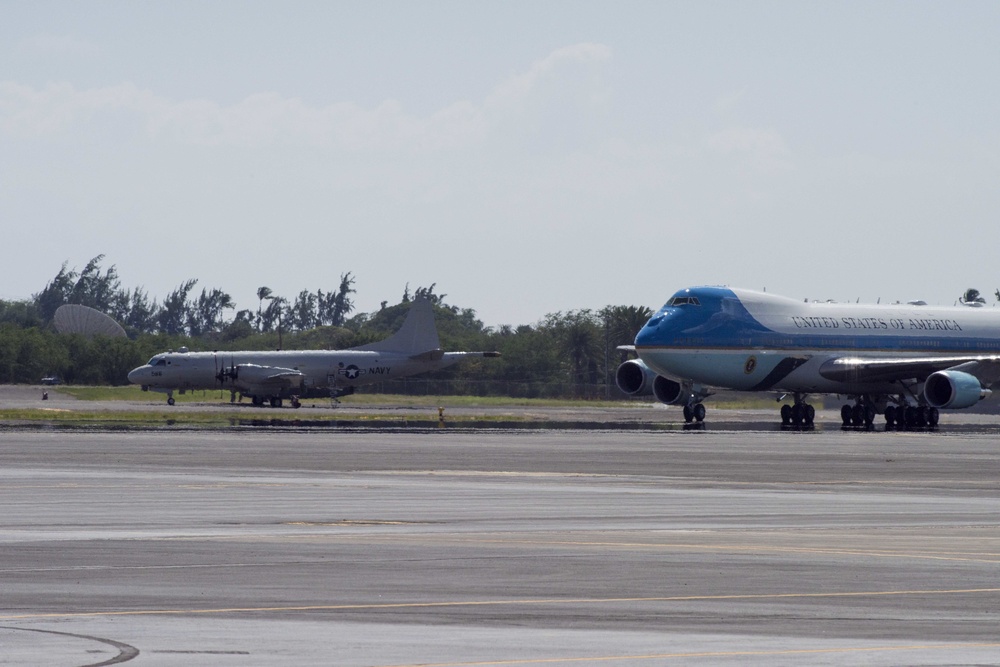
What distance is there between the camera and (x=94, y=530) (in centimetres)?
1742

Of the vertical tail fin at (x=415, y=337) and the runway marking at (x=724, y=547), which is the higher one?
the vertical tail fin at (x=415, y=337)

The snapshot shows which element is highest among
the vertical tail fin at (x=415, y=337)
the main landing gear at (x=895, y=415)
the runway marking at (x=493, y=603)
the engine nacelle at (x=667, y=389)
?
the vertical tail fin at (x=415, y=337)

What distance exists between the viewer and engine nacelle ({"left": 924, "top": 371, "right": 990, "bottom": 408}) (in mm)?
58750

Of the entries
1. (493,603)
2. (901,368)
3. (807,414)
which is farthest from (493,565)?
(807,414)

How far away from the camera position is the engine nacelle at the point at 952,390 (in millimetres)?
58750

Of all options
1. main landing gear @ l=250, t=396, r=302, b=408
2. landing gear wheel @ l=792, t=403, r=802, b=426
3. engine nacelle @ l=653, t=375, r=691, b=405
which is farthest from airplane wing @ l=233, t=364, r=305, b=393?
landing gear wheel @ l=792, t=403, r=802, b=426

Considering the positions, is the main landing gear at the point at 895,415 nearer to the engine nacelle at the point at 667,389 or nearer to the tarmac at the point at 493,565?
the engine nacelle at the point at 667,389

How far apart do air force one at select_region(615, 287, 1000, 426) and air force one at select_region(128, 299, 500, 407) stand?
3584 centimetres

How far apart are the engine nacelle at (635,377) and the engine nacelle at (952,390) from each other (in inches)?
458

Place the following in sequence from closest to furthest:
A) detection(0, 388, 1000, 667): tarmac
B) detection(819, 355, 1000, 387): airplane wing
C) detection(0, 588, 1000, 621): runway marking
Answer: detection(0, 388, 1000, 667): tarmac, detection(0, 588, 1000, 621): runway marking, detection(819, 355, 1000, 387): airplane wing

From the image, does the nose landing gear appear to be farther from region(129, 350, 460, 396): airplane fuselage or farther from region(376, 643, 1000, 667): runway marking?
region(376, 643, 1000, 667): runway marking

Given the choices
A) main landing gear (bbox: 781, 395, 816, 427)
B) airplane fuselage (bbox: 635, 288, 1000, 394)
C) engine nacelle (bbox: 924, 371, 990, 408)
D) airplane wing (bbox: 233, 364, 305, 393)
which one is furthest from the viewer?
airplane wing (bbox: 233, 364, 305, 393)

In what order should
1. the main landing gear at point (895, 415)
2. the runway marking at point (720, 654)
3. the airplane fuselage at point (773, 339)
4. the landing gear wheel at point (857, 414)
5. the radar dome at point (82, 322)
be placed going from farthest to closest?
the radar dome at point (82, 322) < the landing gear wheel at point (857, 414) < the main landing gear at point (895, 415) < the airplane fuselage at point (773, 339) < the runway marking at point (720, 654)

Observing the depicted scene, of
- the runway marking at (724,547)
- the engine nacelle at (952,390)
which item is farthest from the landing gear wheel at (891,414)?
the runway marking at (724,547)
